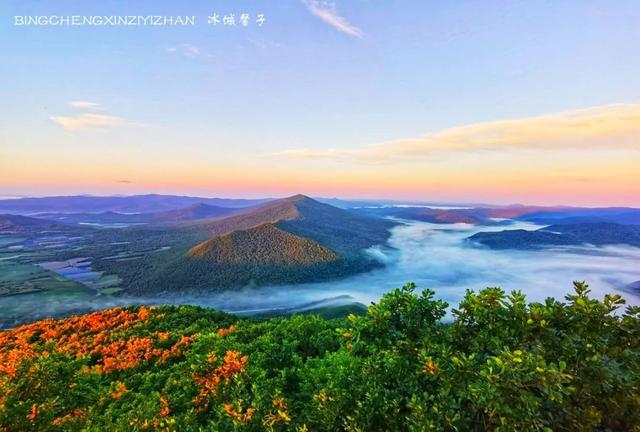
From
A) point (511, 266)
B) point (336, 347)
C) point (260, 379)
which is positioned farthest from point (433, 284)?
point (260, 379)

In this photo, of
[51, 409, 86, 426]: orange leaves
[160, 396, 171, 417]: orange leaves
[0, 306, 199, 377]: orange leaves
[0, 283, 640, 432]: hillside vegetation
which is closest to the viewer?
[0, 283, 640, 432]: hillside vegetation

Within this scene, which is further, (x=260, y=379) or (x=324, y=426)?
(x=260, y=379)

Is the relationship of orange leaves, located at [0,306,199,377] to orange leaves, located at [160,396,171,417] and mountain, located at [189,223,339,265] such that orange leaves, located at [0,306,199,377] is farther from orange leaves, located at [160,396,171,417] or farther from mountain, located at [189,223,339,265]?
mountain, located at [189,223,339,265]

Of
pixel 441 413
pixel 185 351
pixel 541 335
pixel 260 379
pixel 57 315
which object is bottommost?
pixel 57 315

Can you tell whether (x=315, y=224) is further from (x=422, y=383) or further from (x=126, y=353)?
(x=422, y=383)

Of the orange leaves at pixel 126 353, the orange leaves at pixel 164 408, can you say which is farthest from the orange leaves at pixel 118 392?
the orange leaves at pixel 126 353

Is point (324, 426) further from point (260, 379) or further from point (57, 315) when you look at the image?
point (57, 315)

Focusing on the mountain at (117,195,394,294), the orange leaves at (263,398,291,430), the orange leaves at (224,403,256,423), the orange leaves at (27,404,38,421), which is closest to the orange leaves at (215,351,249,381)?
the orange leaves at (224,403,256,423)
